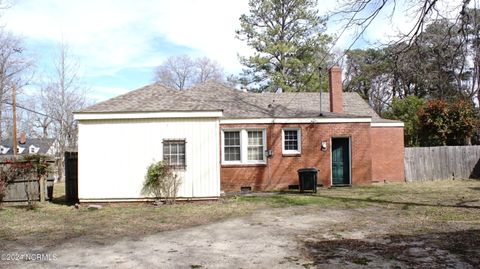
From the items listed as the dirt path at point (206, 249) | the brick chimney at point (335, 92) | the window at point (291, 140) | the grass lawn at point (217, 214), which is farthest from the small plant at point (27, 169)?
the brick chimney at point (335, 92)

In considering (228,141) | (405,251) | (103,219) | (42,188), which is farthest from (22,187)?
(405,251)

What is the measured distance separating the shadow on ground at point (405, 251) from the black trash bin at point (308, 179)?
27.4ft

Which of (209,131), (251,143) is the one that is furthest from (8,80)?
(209,131)

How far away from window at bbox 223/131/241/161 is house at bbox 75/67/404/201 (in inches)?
1.8

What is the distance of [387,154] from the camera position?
74.1ft

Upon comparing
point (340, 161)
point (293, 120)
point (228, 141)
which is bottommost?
point (340, 161)

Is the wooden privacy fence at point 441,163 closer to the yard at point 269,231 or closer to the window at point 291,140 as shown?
the window at point 291,140

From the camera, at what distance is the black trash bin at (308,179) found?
17391 millimetres

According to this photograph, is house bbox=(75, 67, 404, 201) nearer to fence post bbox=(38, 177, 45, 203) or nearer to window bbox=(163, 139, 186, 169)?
window bbox=(163, 139, 186, 169)

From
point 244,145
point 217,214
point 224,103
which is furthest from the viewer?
point 224,103

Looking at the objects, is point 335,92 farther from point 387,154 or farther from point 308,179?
point 308,179

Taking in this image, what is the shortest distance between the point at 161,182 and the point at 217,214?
119 inches

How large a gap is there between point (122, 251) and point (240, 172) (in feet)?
38.3

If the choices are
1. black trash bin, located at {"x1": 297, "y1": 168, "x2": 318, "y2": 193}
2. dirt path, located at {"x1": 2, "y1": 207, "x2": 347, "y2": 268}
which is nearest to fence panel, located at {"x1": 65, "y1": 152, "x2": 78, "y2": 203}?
dirt path, located at {"x1": 2, "y1": 207, "x2": 347, "y2": 268}
